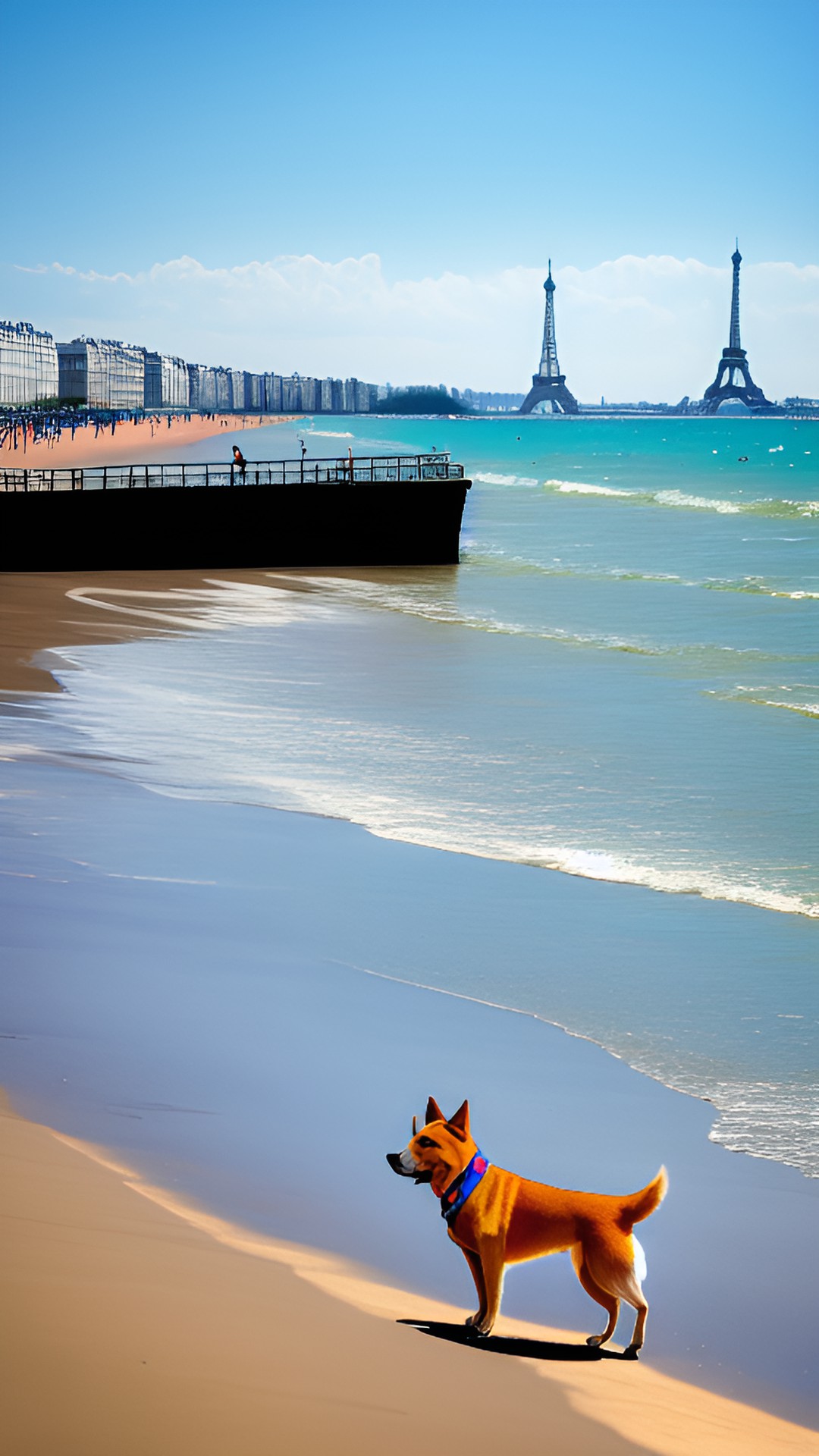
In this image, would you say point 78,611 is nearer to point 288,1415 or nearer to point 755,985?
point 755,985

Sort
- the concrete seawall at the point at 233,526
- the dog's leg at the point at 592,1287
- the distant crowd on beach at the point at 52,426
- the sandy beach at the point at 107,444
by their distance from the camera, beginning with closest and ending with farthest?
1. the dog's leg at the point at 592,1287
2. the concrete seawall at the point at 233,526
3. the sandy beach at the point at 107,444
4. the distant crowd on beach at the point at 52,426

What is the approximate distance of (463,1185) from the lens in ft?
12.5

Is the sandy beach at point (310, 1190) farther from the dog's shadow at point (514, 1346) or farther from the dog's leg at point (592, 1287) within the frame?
the dog's leg at point (592, 1287)

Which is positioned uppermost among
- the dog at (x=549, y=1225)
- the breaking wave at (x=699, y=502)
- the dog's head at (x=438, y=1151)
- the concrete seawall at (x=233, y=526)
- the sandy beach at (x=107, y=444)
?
the sandy beach at (x=107, y=444)

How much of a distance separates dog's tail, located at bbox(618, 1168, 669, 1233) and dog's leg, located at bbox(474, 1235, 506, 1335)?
0.32 metres

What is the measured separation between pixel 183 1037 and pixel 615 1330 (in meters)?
2.98

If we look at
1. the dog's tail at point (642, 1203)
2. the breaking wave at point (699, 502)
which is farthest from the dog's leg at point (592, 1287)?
the breaking wave at point (699, 502)

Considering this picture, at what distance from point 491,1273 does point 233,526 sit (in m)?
38.4

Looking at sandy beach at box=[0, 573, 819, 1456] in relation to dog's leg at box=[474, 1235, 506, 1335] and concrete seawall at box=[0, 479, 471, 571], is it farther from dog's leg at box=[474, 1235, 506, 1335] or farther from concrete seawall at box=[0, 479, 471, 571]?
concrete seawall at box=[0, 479, 471, 571]

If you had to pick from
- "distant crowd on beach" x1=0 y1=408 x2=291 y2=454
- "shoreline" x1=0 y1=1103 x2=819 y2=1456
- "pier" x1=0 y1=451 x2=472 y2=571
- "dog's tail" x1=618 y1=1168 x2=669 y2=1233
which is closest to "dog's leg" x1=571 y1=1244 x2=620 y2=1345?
"dog's tail" x1=618 y1=1168 x2=669 y2=1233

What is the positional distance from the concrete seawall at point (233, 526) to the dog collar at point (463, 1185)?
3780cm

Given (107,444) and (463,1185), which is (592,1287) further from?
(107,444)

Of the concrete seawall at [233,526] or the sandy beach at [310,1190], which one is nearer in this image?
the sandy beach at [310,1190]

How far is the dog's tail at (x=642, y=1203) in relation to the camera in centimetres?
383
